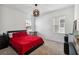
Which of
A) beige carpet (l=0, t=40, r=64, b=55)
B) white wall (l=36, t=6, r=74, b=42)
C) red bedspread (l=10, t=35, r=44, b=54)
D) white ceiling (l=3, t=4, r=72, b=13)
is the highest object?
white ceiling (l=3, t=4, r=72, b=13)

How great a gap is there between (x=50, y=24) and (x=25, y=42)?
0.57 meters

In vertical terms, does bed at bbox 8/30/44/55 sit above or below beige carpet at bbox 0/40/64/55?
above

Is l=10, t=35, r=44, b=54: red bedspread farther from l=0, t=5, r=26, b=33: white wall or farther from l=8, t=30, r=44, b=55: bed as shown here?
l=0, t=5, r=26, b=33: white wall

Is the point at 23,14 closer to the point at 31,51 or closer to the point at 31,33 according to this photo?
the point at 31,33

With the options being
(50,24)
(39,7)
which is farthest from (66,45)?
(39,7)

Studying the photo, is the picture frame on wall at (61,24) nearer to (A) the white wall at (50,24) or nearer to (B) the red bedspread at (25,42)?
(A) the white wall at (50,24)

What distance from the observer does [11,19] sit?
160cm

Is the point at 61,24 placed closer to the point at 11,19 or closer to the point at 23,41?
the point at 23,41

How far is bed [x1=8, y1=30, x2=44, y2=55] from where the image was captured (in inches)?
59.4

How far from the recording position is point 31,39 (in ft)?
5.33

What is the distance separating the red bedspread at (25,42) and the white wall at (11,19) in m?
0.21

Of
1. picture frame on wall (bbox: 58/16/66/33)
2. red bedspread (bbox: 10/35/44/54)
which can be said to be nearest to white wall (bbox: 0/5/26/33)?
red bedspread (bbox: 10/35/44/54)
